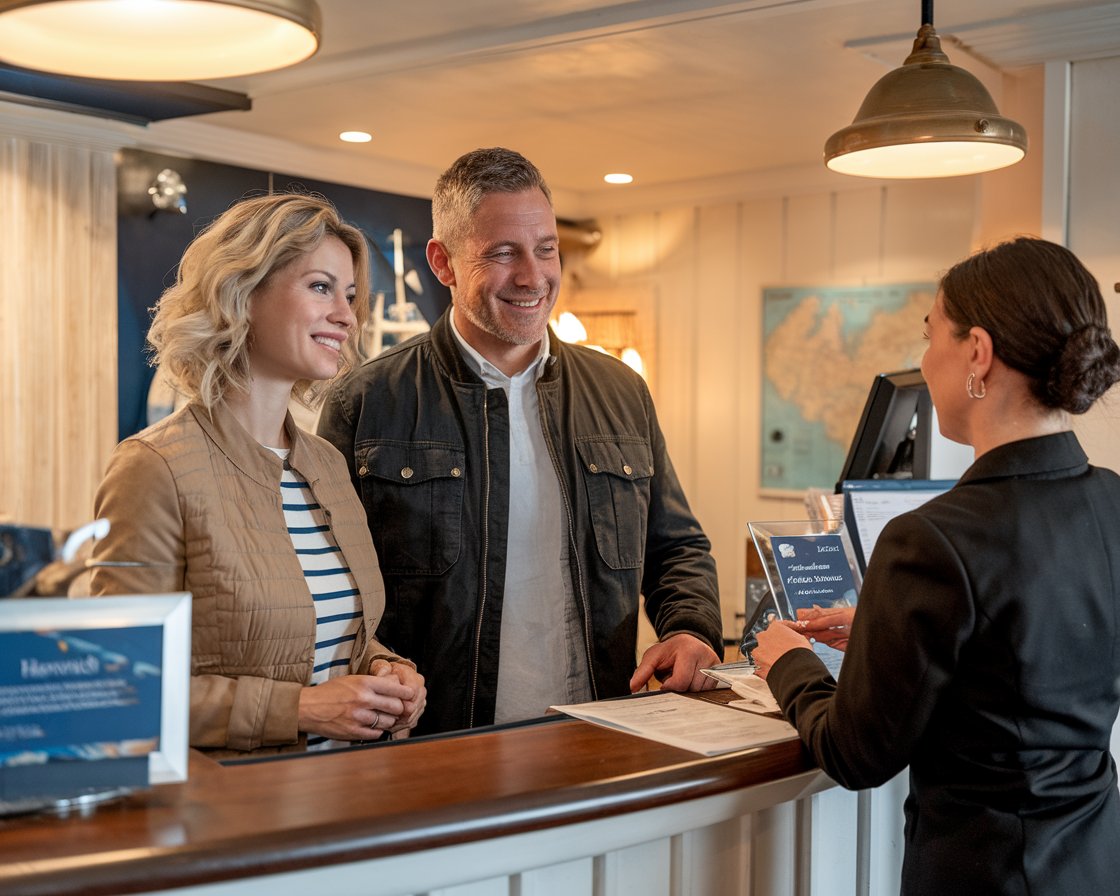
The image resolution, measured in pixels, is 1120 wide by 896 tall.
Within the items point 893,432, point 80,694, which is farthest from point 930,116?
point 80,694

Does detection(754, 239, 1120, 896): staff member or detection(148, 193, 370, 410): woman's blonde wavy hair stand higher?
detection(148, 193, 370, 410): woman's blonde wavy hair

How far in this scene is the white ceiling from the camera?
3.85m

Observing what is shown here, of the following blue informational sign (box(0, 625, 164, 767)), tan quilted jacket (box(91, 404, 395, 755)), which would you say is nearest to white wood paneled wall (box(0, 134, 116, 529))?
tan quilted jacket (box(91, 404, 395, 755))

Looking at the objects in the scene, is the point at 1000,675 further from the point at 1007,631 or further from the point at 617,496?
the point at 617,496

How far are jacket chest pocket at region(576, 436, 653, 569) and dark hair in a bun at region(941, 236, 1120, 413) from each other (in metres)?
1.04

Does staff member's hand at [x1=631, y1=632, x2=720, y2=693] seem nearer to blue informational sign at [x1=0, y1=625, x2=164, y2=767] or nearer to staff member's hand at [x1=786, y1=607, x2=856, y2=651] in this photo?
staff member's hand at [x1=786, y1=607, x2=856, y2=651]

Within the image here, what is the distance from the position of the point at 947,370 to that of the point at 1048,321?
14 cm

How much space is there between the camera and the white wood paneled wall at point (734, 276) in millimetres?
6504

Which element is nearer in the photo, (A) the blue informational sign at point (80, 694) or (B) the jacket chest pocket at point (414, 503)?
(A) the blue informational sign at point (80, 694)

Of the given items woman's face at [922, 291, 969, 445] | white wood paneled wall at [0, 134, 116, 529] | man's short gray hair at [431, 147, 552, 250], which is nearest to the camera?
woman's face at [922, 291, 969, 445]

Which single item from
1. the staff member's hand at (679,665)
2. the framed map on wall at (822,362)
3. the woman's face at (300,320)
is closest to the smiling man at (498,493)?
the staff member's hand at (679,665)

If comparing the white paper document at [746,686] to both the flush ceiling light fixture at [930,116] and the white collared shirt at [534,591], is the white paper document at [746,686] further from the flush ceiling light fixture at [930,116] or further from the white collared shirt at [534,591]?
the flush ceiling light fixture at [930,116]

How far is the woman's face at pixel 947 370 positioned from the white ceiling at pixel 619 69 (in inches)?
94.5

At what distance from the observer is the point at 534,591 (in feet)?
7.75
